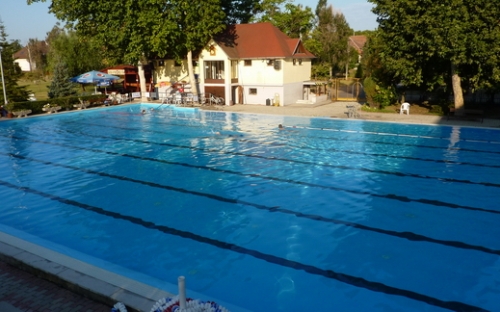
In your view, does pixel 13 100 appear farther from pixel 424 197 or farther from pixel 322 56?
pixel 322 56

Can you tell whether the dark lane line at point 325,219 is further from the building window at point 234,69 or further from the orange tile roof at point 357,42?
the orange tile roof at point 357,42

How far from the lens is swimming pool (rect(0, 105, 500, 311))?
7309 mm

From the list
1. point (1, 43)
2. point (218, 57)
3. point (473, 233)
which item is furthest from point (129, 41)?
point (473, 233)

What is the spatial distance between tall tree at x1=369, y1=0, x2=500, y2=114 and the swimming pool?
4321 mm

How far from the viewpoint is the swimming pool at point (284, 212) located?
7309mm

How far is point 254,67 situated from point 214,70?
3.54m

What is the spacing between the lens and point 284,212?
10.5 meters

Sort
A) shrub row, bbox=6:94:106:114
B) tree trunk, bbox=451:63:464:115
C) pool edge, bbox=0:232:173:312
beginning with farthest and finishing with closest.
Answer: shrub row, bbox=6:94:106:114
tree trunk, bbox=451:63:464:115
pool edge, bbox=0:232:173:312

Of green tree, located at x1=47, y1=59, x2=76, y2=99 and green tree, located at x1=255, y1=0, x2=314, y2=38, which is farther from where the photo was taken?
green tree, located at x1=255, y1=0, x2=314, y2=38

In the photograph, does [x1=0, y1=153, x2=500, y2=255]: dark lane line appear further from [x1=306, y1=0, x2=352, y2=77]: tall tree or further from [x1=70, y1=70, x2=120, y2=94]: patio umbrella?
[x1=306, y1=0, x2=352, y2=77]: tall tree

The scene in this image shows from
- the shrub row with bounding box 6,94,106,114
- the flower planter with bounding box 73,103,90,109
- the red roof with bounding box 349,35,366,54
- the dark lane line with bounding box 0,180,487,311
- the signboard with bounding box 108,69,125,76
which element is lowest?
the dark lane line with bounding box 0,180,487,311

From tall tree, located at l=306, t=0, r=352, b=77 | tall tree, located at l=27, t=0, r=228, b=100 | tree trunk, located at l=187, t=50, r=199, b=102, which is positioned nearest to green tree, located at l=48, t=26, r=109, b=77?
tall tree, located at l=27, t=0, r=228, b=100

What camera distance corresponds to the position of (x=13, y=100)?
30031 millimetres

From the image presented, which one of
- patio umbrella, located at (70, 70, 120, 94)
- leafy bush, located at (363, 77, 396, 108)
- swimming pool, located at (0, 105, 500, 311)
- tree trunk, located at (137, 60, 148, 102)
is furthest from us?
tree trunk, located at (137, 60, 148, 102)
